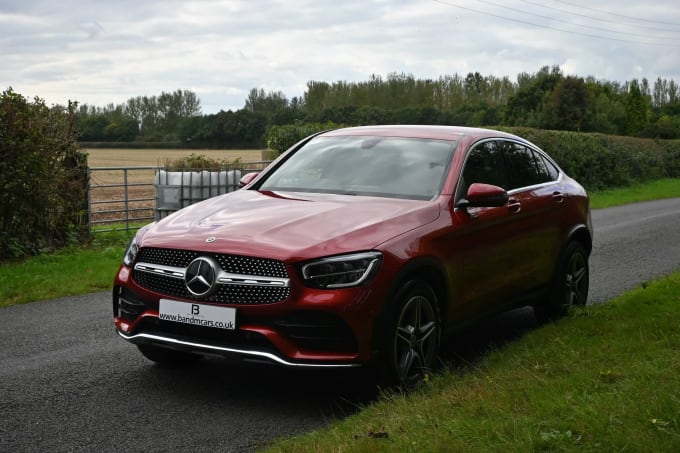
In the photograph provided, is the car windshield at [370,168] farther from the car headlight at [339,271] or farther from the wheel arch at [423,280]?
the car headlight at [339,271]

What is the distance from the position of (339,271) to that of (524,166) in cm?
307

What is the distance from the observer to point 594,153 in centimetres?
→ 3269

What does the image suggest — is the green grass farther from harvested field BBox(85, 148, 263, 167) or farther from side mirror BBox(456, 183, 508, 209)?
side mirror BBox(456, 183, 508, 209)

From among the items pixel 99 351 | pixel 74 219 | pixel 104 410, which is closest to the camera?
pixel 104 410

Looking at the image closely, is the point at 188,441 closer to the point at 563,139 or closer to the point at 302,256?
the point at 302,256

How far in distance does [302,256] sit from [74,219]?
34.4 feet

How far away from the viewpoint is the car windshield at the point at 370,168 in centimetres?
651

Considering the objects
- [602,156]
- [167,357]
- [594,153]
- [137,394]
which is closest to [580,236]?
[167,357]

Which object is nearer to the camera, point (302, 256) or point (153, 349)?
point (302, 256)

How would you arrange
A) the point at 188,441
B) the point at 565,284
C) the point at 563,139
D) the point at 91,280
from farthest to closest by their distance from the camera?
the point at 563,139 → the point at 91,280 → the point at 565,284 → the point at 188,441

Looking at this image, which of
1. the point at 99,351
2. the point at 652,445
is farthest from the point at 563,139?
the point at 652,445

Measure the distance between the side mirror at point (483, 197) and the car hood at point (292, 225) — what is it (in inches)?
11.3

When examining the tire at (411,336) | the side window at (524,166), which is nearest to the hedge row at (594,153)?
the side window at (524,166)

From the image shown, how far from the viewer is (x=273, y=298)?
5.27 meters
